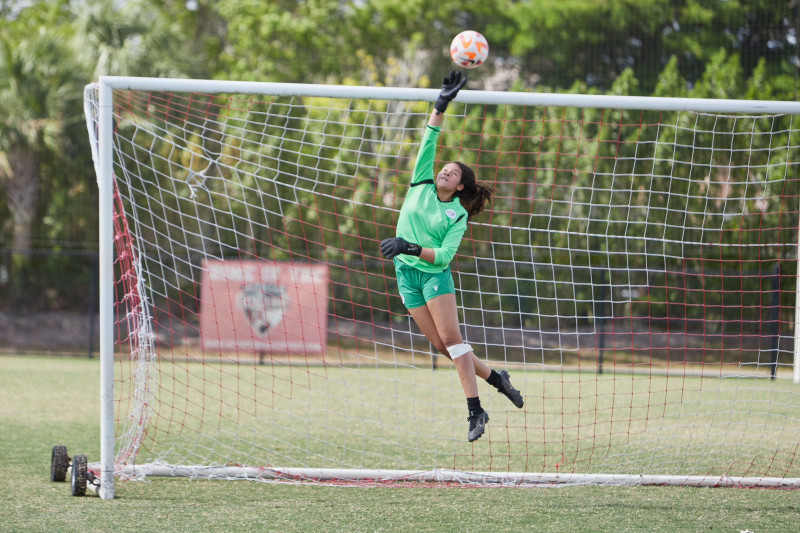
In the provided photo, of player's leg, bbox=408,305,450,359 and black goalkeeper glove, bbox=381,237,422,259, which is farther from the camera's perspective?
player's leg, bbox=408,305,450,359

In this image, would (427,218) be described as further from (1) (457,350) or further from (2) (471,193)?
(1) (457,350)

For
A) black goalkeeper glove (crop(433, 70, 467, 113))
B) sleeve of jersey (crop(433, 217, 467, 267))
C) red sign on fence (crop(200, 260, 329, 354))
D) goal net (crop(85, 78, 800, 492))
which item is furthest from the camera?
red sign on fence (crop(200, 260, 329, 354))

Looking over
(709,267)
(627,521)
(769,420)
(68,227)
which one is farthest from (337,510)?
(68,227)

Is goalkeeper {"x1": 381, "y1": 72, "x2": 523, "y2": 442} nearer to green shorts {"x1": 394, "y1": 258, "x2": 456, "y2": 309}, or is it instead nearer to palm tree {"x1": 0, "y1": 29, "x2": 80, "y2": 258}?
green shorts {"x1": 394, "y1": 258, "x2": 456, "y2": 309}

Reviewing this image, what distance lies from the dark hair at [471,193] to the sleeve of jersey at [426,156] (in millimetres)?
204

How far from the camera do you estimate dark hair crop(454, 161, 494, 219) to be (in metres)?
5.38

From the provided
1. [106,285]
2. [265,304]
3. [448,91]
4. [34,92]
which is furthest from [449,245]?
[34,92]

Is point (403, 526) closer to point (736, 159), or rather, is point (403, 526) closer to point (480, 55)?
point (480, 55)

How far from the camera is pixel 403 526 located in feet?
14.4

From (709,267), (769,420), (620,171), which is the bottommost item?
(769,420)

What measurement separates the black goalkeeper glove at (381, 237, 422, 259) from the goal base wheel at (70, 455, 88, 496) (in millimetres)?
2257

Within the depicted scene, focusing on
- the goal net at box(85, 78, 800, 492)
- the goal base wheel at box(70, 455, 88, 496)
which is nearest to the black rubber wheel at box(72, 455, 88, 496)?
the goal base wheel at box(70, 455, 88, 496)

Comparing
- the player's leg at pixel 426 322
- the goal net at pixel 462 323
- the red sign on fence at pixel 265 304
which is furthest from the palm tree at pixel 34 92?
the player's leg at pixel 426 322

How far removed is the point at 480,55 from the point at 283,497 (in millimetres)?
3081
